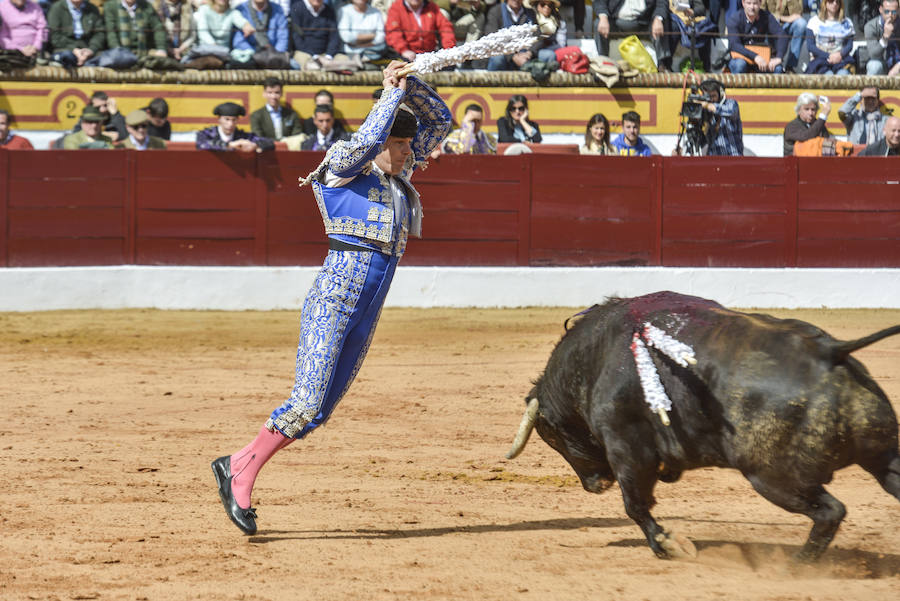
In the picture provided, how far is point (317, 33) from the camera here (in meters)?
10.9

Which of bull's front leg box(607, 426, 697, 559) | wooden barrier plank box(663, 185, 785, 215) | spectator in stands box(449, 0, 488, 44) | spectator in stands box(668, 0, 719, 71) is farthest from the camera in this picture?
spectator in stands box(668, 0, 719, 71)

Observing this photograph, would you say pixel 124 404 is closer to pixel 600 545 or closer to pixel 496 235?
pixel 600 545

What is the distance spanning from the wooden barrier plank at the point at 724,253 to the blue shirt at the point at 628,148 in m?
0.80

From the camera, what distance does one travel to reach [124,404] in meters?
6.15

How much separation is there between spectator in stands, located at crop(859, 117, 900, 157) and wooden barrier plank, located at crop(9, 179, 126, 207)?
6.27 metres

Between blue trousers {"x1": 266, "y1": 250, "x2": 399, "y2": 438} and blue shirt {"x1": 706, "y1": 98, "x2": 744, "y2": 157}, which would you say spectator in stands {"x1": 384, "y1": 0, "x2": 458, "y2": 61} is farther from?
blue trousers {"x1": 266, "y1": 250, "x2": 399, "y2": 438}

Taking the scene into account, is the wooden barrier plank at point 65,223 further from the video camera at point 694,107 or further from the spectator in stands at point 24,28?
the video camera at point 694,107

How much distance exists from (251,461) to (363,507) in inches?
22.3

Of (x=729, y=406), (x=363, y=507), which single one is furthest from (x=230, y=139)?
(x=729, y=406)

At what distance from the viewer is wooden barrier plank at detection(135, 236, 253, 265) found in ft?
32.9

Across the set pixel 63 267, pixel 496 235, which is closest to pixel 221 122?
pixel 63 267

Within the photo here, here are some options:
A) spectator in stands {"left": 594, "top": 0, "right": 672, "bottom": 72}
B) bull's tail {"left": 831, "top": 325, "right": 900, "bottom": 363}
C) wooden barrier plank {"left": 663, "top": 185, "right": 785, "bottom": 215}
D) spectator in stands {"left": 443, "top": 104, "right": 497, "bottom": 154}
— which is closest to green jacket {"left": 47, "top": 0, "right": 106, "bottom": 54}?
spectator in stands {"left": 443, "top": 104, "right": 497, "bottom": 154}

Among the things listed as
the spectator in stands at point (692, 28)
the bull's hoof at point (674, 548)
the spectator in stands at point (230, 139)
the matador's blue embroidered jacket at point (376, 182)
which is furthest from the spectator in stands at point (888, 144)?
the bull's hoof at point (674, 548)

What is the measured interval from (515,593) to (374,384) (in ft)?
12.2
